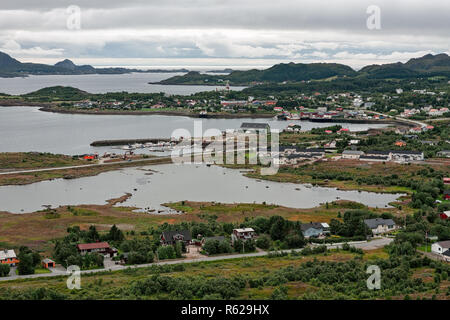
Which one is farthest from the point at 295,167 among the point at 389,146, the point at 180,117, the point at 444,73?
the point at 444,73

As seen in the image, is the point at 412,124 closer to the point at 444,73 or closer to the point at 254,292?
the point at 254,292

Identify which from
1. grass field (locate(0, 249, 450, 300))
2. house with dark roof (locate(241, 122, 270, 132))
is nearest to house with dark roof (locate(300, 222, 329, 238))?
grass field (locate(0, 249, 450, 300))

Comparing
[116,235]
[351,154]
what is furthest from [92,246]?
[351,154]

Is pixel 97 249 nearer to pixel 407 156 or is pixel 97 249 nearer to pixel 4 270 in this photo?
pixel 4 270

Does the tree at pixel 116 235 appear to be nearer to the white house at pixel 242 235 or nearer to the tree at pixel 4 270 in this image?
the white house at pixel 242 235

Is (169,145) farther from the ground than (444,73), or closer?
closer

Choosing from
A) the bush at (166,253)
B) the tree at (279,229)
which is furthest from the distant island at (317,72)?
the bush at (166,253)
